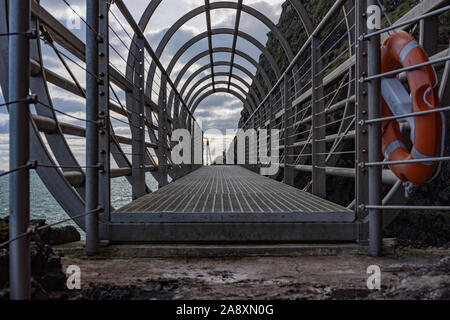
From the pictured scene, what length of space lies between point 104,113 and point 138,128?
1.35 metres

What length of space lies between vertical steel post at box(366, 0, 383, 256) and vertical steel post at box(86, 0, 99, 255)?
72.9 inches

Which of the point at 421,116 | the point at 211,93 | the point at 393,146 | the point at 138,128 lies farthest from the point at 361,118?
the point at 211,93

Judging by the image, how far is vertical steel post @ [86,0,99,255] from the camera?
229 centimetres

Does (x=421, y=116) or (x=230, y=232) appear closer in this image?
(x=421, y=116)

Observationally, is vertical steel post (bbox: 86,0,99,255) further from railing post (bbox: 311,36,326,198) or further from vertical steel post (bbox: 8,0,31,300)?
railing post (bbox: 311,36,326,198)

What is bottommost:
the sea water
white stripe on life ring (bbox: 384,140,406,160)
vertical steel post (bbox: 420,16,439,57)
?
the sea water

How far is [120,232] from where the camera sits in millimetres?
2480

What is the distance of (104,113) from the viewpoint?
2.47 meters

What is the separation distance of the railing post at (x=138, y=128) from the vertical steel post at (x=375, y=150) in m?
2.36

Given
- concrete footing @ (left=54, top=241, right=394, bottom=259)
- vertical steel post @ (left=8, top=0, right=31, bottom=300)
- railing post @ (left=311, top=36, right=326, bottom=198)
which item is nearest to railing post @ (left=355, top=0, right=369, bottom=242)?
concrete footing @ (left=54, top=241, right=394, bottom=259)

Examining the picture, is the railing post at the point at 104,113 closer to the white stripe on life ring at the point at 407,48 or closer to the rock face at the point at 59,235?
the rock face at the point at 59,235

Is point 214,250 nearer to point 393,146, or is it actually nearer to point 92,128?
point 92,128

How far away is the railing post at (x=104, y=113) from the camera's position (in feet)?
8.06
